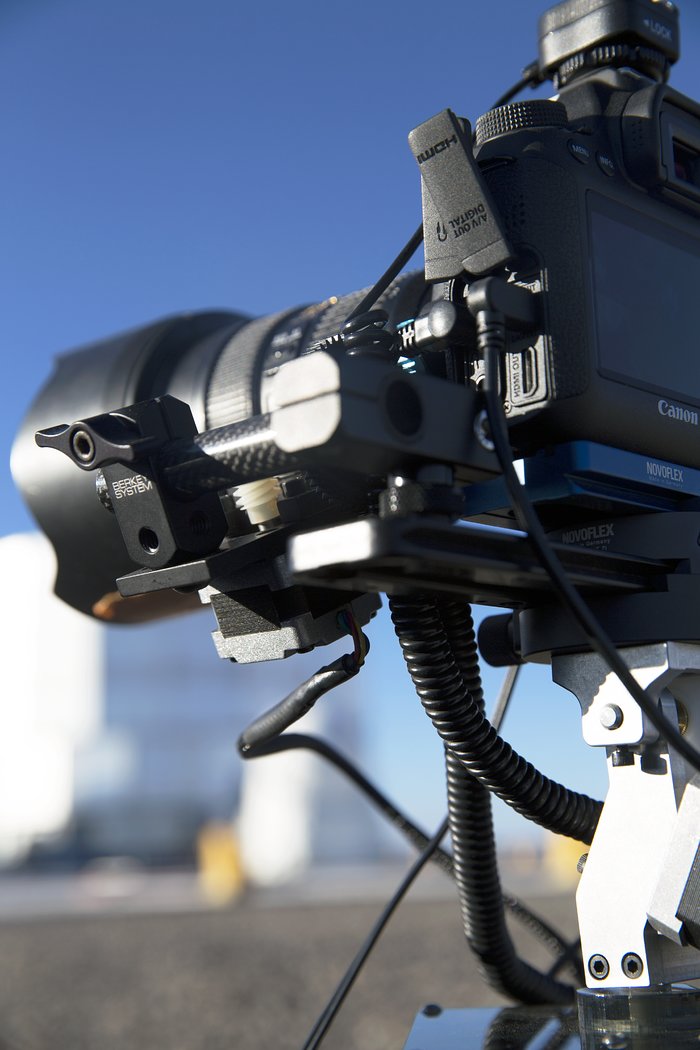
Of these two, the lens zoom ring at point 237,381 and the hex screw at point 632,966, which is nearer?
the hex screw at point 632,966

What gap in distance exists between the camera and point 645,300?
946 mm

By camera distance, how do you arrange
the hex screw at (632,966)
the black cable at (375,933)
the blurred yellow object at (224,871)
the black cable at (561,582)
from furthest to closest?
the blurred yellow object at (224,871) → the black cable at (375,933) → the hex screw at (632,966) → the black cable at (561,582)

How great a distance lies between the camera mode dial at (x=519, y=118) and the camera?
964 mm

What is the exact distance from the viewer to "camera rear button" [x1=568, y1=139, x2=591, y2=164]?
94cm

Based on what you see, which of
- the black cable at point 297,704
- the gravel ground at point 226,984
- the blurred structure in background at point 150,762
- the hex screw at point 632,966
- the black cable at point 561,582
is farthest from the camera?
the blurred structure in background at point 150,762

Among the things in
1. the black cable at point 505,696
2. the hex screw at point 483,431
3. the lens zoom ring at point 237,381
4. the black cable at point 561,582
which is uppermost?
the lens zoom ring at point 237,381

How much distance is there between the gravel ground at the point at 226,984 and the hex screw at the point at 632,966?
1.85m

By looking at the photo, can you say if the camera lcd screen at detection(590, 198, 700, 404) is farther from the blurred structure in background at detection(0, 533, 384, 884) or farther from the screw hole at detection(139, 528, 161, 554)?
the blurred structure in background at detection(0, 533, 384, 884)

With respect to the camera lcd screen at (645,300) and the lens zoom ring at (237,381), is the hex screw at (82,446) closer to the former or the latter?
the lens zoom ring at (237,381)

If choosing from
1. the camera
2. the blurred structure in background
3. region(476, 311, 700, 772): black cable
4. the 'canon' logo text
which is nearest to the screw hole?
the camera

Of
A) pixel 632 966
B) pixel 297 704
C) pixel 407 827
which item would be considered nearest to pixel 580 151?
pixel 297 704

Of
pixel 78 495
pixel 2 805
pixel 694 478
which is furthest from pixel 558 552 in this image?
pixel 2 805

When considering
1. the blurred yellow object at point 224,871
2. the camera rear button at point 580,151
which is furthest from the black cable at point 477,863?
the blurred yellow object at point 224,871

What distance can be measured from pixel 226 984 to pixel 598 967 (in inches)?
137
